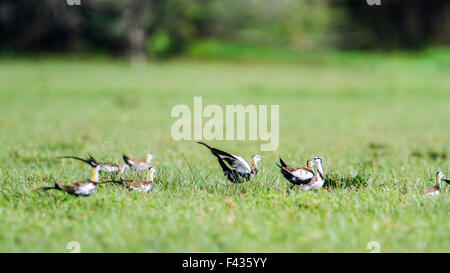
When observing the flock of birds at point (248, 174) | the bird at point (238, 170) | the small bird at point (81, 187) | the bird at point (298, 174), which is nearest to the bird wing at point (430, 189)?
the flock of birds at point (248, 174)

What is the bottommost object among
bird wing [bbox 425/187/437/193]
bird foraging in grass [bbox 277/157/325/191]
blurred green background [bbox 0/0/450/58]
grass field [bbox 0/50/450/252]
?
grass field [bbox 0/50/450/252]

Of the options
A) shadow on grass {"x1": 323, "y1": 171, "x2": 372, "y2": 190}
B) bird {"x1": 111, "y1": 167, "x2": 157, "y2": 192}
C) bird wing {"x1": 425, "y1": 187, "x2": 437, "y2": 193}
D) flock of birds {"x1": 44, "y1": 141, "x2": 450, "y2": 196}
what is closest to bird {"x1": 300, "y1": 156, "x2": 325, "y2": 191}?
flock of birds {"x1": 44, "y1": 141, "x2": 450, "y2": 196}

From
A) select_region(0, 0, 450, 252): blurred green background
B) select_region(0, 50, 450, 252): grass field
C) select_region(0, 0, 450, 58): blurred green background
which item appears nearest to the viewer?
select_region(0, 50, 450, 252): grass field

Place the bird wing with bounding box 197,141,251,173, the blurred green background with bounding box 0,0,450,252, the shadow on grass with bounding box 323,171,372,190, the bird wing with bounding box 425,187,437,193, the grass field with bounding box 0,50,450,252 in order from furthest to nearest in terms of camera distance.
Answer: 1. the shadow on grass with bounding box 323,171,372,190
2. the bird wing with bounding box 425,187,437,193
3. the bird wing with bounding box 197,141,251,173
4. the blurred green background with bounding box 0,0,450,252
5. the grass field with bounding box 0,50,450,252

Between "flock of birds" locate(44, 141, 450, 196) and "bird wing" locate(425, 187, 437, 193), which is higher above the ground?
"flock of birds" locate(44, 141, 450, 196)

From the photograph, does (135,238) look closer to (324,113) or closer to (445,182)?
(445,182)

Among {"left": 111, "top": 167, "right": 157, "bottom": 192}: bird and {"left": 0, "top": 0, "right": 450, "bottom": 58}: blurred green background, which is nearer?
{"left": 111, "top": 167, "right": 157, "bottom": 192}: bird

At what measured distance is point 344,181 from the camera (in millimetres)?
4578

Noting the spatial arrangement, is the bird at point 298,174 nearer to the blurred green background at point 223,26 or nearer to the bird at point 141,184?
the bird at point 141,184

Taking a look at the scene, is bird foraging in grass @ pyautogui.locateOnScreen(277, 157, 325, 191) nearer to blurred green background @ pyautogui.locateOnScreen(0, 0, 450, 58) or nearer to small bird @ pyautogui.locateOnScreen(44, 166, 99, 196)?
small bird @ pyautogui.locateOnScreen(44, 166, 99, 196)

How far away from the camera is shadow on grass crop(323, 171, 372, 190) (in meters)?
4.53

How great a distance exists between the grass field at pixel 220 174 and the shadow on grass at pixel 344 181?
0.02 m

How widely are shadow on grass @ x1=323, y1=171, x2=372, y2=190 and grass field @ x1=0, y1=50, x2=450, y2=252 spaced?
0.06ft
